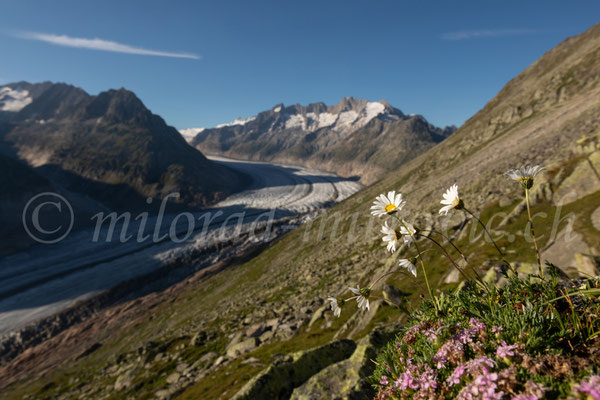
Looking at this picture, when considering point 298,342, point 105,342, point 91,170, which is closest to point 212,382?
Answer: point 298,342

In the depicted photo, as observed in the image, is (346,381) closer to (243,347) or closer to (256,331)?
(243,347)

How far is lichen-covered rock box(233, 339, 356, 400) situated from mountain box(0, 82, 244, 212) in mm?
136957

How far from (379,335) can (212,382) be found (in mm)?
10954

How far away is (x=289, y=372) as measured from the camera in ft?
25.8

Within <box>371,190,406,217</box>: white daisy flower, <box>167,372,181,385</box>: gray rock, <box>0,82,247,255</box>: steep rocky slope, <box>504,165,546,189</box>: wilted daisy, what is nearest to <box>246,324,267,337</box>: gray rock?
<box>167,372,181,385</box>: gray rock

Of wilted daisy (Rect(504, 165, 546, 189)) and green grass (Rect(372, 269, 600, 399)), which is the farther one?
wilted daisy (Rect(504, 165, 546, 189))

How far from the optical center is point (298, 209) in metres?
121

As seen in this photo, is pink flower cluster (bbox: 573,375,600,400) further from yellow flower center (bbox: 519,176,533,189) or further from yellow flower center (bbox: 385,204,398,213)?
yellow flower center (bbox: 385,204,398,213)

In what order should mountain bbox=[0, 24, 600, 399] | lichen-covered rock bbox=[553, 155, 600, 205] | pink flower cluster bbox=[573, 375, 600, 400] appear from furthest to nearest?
lichen-covered rock bbox=[553, 155, 600, 205] → mountain bbox=[0, 24, 600, 399] → pink flower cluster bbox=[573, 375, 600, 400]

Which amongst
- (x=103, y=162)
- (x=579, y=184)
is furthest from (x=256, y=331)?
(x=103, y=162)

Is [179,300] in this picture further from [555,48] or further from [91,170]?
[555,48]

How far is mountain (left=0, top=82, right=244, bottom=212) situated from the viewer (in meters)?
135

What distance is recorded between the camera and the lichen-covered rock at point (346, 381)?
5562 mm

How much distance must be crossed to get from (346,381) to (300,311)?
18.3m
